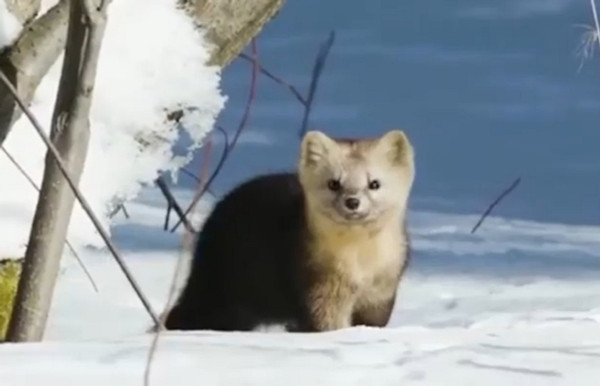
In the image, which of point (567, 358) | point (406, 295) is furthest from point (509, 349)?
point (406, 295)

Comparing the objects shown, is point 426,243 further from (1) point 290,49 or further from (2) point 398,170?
(1) point 290,49

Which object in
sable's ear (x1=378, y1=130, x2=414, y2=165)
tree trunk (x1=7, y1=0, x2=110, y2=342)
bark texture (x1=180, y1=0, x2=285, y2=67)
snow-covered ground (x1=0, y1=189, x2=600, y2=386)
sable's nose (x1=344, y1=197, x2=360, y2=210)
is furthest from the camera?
bark texture (x1=180, y1=0, x2=285, y2=67)

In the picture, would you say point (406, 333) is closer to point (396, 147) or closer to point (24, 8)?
point (396, 147)

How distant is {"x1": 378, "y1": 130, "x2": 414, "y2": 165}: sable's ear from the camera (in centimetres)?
501

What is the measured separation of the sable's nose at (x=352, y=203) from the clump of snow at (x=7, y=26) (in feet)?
2.80

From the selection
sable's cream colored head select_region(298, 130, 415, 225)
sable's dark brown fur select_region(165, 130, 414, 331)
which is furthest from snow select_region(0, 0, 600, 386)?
sable's cream colored head select_region(298, 130, 415, 225)

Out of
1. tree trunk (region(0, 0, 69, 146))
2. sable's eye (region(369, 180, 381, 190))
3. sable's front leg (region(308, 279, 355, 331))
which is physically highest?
tree trunk (region(0, 0, 69, 146))

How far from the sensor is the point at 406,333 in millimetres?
3822

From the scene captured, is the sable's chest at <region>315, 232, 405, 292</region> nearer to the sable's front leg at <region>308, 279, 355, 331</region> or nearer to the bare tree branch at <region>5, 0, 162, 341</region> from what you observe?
the sable's front leg at <region>308, 279, 355, 331</region>

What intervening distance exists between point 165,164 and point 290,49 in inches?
142

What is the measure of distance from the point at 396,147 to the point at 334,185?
0.20 m

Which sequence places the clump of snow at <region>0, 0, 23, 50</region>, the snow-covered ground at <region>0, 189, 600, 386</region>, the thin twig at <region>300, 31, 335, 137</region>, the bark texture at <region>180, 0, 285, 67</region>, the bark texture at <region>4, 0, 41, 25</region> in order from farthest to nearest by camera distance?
the bark texture at <region>180, 0, 285, 67</region>
the bark texture at <region>4, 0, 41, 25</region>
the clump of snow at <region>0, 0, 23, 50</region>
the thin twig at <region>300, 31, 335, 137</region>
the snow-covered ground at <region>0, 189, 600, 386</region>

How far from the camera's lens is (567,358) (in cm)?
348

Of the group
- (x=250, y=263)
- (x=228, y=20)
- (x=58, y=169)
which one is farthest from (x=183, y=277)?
(x=58, y=169)
